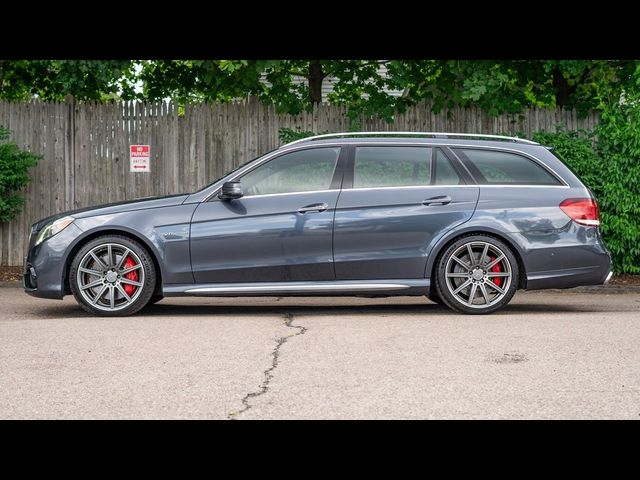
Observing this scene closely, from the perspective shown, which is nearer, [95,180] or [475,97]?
[475,97]

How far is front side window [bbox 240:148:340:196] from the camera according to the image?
974 cm

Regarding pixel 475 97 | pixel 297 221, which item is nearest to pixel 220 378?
pixel 297 221

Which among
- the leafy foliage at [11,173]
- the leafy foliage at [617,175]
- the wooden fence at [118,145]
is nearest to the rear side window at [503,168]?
the leafy foliage at [617,175]

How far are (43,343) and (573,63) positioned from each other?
934cm

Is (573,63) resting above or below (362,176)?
above

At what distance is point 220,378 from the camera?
6.39m

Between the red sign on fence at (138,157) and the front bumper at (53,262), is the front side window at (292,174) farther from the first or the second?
the red sign on fence at (138,157)

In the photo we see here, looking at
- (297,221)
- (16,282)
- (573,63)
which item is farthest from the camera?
(573,63)

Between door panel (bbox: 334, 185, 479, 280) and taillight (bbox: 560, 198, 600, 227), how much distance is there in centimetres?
98

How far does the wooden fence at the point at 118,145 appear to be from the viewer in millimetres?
15031

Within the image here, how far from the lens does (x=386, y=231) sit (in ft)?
31.6

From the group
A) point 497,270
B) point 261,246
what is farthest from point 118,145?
point 497,270
